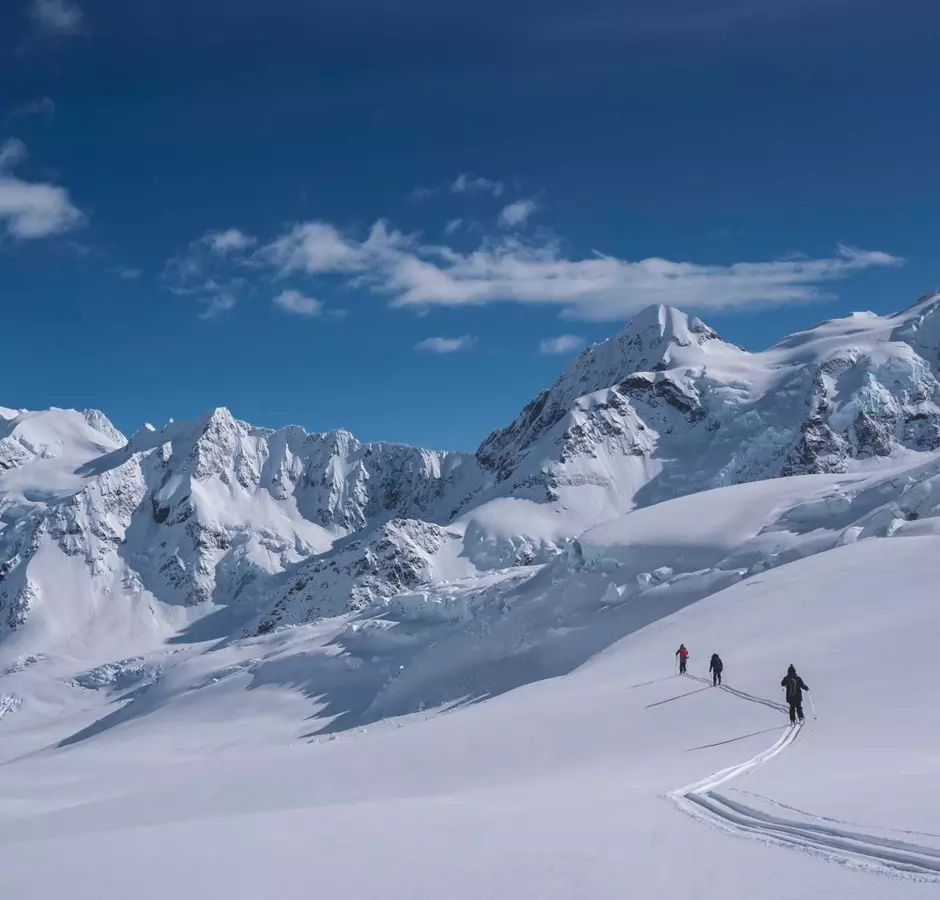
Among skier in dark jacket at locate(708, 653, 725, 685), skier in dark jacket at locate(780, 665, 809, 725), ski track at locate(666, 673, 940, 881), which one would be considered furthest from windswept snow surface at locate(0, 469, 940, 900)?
skier in dark jacket at locate(708, 653, 725, 685)

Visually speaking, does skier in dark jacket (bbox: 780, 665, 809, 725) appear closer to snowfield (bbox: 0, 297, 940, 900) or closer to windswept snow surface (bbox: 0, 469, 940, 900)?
windswept snow surface (bbox: 0, 469, 940, 900)

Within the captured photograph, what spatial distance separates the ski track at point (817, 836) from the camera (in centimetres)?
756

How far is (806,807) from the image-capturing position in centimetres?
991

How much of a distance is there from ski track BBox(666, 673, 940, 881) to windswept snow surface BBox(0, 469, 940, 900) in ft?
0.10

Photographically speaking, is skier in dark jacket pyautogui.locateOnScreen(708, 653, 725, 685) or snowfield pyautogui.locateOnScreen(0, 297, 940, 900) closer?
snowfield pyautogui.locateOnScreen(0, 297, 940, 900)

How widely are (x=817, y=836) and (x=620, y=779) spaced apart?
7.30 m

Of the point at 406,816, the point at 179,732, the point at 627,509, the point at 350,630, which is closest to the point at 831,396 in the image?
the point at 627,509

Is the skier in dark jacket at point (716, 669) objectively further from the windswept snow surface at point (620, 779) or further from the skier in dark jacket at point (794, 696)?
the skier in dark jacket at point (794, 696)

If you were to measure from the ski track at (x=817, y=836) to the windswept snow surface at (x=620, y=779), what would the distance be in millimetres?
30

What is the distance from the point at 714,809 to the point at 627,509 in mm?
172140

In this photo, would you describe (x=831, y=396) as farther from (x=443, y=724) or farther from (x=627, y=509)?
(x=443, y=724)

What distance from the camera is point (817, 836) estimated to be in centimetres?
863

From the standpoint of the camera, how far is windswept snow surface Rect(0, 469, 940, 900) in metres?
8.23

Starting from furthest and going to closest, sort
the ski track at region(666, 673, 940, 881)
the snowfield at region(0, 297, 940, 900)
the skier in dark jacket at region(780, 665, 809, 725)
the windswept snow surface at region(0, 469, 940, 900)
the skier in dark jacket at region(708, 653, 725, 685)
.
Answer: the skier in dark jacket at region(708, 653, 725, 685) < the skier in dark jacket at region(780, 665, 809, 725) < the snowfield at region(0, 297, 940, 900) < the windswept snow surface at region(0, 469, 940, 900) < the ski track at region(666, 673, 940, 881)
